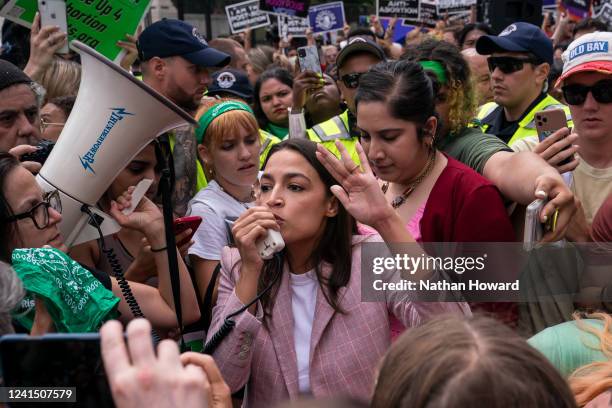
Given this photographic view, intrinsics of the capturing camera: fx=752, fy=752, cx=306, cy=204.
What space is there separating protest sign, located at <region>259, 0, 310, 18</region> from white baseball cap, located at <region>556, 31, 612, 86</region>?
6257mm

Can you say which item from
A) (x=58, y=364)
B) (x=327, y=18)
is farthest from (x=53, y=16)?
(x=327, y=18)

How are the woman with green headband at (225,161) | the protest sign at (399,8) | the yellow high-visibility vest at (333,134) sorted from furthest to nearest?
the protest sign at (399,8) → the yellow high-visibility vest at (333,134) → the woman with green headband at (225,161)

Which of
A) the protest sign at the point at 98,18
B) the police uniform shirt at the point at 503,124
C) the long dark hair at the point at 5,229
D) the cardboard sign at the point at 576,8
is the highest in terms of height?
the protest sign at the point at 98,18

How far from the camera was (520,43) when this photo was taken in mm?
4543

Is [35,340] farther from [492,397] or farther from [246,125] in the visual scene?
[246,125]

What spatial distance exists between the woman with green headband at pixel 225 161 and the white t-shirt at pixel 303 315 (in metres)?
0.75

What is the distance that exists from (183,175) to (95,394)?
2.59m

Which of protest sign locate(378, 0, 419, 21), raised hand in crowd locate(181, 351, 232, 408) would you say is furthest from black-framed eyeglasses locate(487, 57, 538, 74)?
protest sign locate(378, 0, 419, 21)

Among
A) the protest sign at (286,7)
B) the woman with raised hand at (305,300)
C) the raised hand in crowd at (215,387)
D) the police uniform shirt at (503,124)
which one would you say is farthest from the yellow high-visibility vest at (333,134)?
the protest sign at (286,7)

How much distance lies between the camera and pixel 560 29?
10.0 meters

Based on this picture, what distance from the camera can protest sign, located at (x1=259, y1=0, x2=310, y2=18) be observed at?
894 centimetres

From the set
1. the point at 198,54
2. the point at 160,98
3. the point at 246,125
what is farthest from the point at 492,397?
the point at 198,54

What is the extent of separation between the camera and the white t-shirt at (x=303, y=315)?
2346 millimetres

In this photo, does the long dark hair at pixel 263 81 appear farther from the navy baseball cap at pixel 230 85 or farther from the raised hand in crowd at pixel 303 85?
the raised hand in crowd at pixel 303 85
